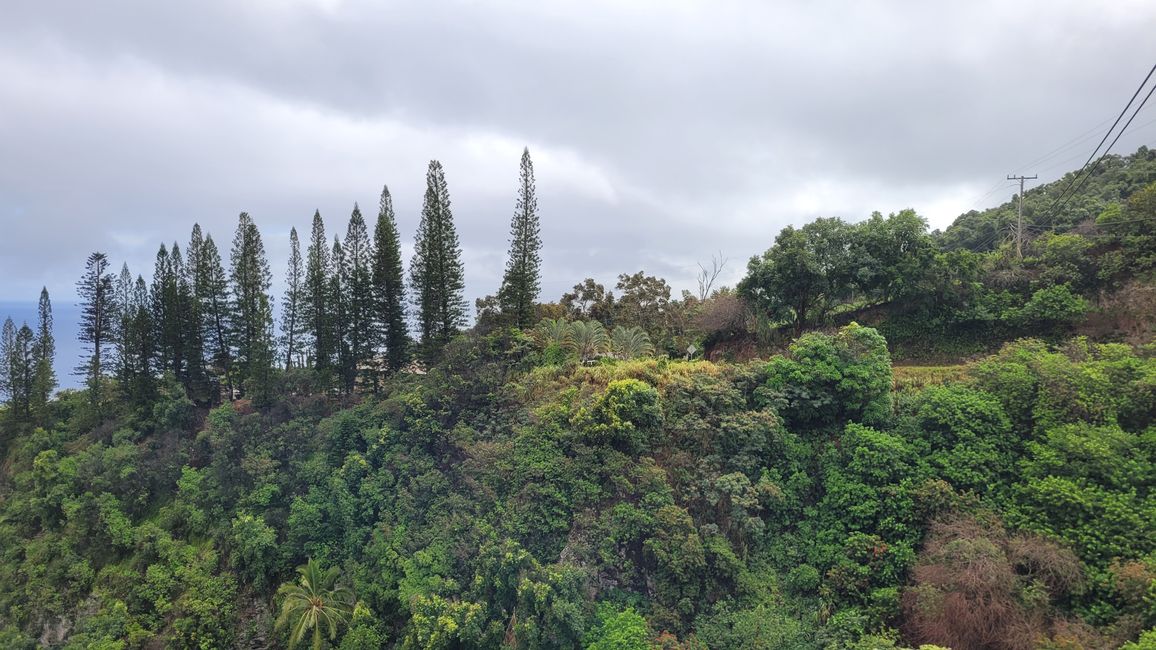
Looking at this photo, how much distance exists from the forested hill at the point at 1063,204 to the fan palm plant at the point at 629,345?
1820cm

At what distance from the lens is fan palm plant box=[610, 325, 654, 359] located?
60.1ft

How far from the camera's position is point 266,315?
2561 cm

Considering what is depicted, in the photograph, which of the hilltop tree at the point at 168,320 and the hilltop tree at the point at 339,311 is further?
the hilltop tree at the point at 168,320

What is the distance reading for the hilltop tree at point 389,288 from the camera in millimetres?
22797

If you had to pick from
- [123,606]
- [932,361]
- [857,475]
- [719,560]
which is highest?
[932,361]

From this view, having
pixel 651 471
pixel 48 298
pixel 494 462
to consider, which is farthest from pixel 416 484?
pixel 48 298

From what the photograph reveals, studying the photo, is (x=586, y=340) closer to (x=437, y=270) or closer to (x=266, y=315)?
(x=437, y=270)

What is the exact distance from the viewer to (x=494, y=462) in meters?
14.2

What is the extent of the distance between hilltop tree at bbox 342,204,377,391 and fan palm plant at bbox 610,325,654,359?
11.0m

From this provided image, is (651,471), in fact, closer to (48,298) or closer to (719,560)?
(719,560)

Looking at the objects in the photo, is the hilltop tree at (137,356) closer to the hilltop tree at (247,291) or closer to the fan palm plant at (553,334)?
the hilltop tree at (247,291)

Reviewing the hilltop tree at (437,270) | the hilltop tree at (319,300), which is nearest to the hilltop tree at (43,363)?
the hilltop tree at (319,300)

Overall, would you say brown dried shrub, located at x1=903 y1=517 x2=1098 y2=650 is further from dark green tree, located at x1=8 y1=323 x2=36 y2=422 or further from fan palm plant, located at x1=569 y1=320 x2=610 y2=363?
dark green tree, located at x1=8 y1=323 x2=36 y2=422

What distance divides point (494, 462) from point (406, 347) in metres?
10.8
